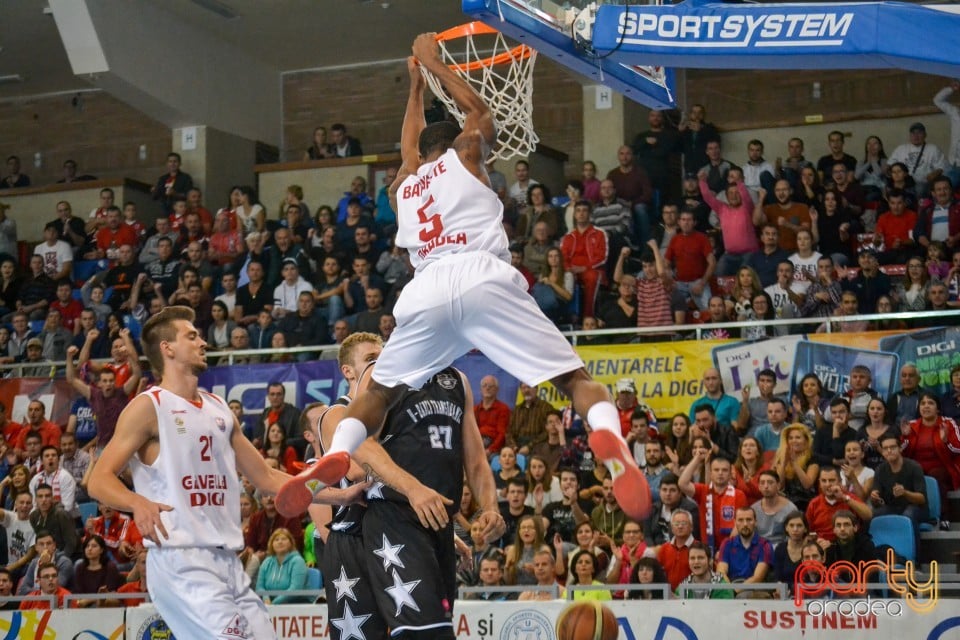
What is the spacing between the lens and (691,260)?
16.6m

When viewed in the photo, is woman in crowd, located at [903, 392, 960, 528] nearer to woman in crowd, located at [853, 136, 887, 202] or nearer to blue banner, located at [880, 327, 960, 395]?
blue banner, located at [880, 327, 960, 395]

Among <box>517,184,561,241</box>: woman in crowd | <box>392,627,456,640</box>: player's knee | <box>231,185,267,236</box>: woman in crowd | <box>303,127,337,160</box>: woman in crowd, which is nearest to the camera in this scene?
<box>392,627,456,640</box>: player's knee

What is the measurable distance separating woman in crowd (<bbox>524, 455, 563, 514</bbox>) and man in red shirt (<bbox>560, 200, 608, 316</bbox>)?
3.32 meters

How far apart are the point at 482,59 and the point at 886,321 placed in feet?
22.9

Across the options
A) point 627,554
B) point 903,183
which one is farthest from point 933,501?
point 903,183

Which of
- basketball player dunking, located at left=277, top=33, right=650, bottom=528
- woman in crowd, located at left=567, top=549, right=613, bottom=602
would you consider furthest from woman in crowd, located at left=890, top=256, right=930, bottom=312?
basketball player dunking, located at left=277, top=33, right=650, bottom=528

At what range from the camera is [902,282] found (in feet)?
50.5

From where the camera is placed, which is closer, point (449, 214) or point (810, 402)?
point (449, 214)

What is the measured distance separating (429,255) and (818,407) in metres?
8.41

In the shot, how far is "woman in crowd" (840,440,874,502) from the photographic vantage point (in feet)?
40.8

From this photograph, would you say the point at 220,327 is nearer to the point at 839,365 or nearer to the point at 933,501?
the point at 839,365

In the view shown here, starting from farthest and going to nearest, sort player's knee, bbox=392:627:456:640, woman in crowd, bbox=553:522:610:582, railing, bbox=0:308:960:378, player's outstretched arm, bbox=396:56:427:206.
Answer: railing, bbox=0:308:960:378 < woman in crowd, bbox=553:522:610:582 < player's outstretched arm, bbox=396:56:427:206 < player's knee, bbox=392:627:456:640

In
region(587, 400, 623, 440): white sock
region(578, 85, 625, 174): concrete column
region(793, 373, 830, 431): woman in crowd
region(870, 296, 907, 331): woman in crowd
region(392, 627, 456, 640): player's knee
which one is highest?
region(578, 85, 625, 174): concrete column

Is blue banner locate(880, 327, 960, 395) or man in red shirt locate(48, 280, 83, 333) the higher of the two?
man in red shirt locate(48, 280, 83, 333)
